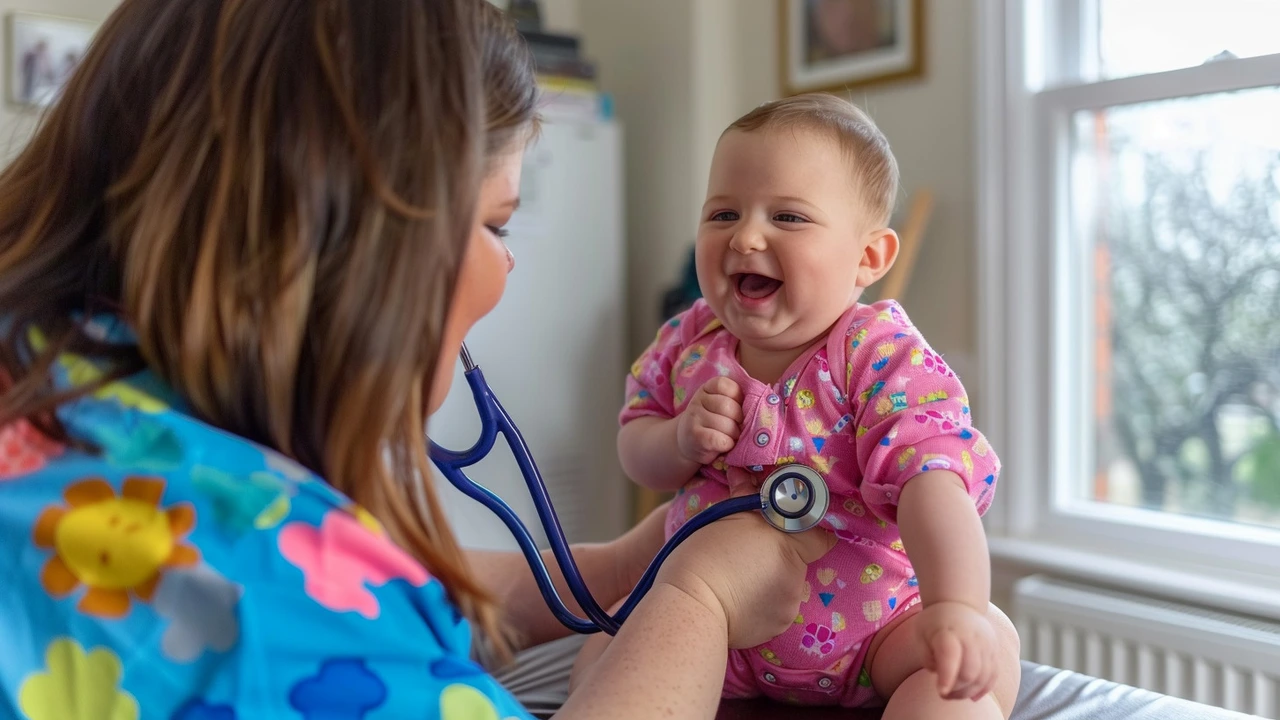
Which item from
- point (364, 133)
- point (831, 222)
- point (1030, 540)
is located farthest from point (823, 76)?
point (364, 133)

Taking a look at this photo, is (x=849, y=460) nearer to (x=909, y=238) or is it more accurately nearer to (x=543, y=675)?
(x=543, y=675)

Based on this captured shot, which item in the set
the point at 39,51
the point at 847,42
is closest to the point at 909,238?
the point at 847,42

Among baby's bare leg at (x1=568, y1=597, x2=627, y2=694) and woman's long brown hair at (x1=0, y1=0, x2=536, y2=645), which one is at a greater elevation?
woman's long brown hair at (x1=0, y1=0, x2=536, y2=645)

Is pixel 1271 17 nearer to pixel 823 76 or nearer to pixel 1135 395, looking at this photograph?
pixel 1135 395

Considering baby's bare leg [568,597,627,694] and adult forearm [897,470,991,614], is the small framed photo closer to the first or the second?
baby's bare leg [568,597,627,694]

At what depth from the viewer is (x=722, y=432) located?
1.01 m

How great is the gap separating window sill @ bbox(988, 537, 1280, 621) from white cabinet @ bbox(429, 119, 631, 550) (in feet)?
3.84

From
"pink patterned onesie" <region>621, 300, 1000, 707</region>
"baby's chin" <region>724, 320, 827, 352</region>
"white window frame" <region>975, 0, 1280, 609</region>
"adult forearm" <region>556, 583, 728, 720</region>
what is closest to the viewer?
"adult forearm" <region>556, 583, 728, 720</region>

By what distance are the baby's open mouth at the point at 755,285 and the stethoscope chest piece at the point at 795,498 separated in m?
0.19

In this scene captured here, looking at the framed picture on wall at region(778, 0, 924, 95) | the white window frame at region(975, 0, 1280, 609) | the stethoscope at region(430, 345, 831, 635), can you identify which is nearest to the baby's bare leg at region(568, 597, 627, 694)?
the stethoscope at region(430, 345, 831, 635)

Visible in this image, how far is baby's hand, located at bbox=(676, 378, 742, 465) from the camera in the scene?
1011 mm

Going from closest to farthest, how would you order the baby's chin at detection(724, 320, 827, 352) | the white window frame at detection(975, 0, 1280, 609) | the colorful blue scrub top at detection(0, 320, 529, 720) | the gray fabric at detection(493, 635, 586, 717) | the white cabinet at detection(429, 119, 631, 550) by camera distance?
the colorful blue scrub top at detection(0, 320, 529, 720), the baby's chin at detection(724, 320, 827, 352), the gray fabric at detection(493, 635, 586, 717), the white window frame at detection(975, 0, 1280, 609), the white cabinet at detection(429, 119, 631, 550)

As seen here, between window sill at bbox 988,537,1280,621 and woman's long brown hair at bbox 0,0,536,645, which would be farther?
window sill at bbox 988,537,1280,621

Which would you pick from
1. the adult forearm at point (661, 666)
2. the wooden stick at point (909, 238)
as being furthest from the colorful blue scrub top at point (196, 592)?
the wooden stick at point (909, 238)
